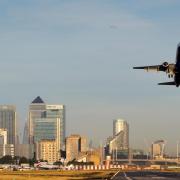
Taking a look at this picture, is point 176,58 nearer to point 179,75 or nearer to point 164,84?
point 179,75

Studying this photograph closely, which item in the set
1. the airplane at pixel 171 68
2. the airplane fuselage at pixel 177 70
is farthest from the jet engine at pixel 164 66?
the airplane fuselage at pixel 177 70

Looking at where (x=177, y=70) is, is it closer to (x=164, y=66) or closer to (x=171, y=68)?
(x=171, y=68)

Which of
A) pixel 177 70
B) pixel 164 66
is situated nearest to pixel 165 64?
pixel 164 66

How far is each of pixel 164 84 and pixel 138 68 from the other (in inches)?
357

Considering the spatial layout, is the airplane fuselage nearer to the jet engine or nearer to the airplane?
the airplane

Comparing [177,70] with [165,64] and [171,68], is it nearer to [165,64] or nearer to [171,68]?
[171,68]

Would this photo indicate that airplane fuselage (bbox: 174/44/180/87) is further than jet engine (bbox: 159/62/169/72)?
No

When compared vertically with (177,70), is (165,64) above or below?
above

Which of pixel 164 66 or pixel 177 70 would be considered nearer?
pixel 177 70

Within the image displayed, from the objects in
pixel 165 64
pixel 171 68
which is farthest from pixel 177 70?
pixel 165 64

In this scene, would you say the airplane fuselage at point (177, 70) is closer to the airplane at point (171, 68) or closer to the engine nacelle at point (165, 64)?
the airplane at point (171, 68)

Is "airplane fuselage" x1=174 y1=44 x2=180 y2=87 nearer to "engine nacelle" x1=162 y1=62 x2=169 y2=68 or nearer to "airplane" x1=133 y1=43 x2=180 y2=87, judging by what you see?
"airplane" x1=133 y1=43 x2=180 y2=87

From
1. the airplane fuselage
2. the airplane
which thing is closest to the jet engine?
the airplane

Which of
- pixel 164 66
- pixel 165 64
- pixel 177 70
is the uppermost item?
pixel 165 64
